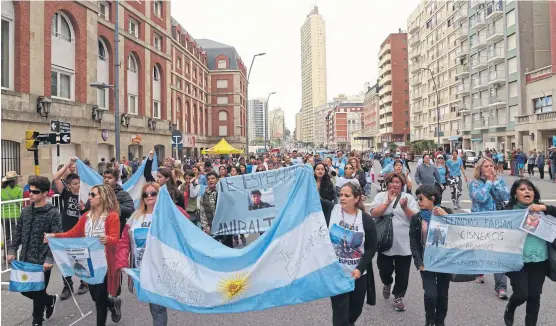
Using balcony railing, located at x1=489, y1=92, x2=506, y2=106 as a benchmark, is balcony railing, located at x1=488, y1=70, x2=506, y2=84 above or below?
above

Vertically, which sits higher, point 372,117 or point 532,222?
point 372,117

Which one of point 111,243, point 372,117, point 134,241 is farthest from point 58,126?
point 372,117

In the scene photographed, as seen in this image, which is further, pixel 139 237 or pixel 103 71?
pixel 103 71

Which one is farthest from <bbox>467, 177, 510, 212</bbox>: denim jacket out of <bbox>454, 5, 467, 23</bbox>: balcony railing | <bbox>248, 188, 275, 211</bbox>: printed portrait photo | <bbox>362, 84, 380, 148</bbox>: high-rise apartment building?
<bbox>362, 84, 380, 148</bbox>: high-rise apartment building

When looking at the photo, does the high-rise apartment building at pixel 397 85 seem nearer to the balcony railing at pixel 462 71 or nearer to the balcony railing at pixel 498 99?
the balcony railing at pixel 462 71

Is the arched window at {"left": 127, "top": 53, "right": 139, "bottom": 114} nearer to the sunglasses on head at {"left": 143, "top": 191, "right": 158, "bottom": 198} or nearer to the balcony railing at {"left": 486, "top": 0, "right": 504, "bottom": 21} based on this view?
the sunglasses on head at {"left": 143, "top": 191, "right": 158, "bottom": 198}

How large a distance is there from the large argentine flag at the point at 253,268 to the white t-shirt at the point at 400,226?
132cm

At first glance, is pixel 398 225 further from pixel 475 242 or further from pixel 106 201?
pixel 106 201

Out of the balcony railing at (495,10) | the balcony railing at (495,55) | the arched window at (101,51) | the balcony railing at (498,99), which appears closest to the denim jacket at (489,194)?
the arched window at (101,51)

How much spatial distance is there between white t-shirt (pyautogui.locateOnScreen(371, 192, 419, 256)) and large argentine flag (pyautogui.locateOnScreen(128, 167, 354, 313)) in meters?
1.32

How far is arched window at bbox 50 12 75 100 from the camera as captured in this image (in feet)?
65.8

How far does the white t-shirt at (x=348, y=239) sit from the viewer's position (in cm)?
404

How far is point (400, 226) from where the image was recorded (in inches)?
197

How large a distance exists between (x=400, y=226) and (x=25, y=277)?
4.32m
